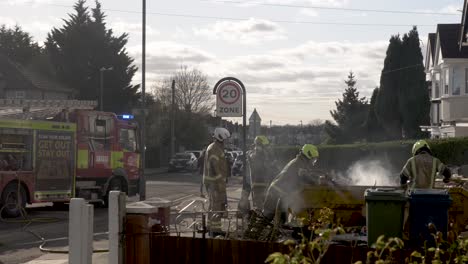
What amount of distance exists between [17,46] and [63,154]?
52149mm

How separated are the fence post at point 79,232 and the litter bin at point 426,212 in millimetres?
3399

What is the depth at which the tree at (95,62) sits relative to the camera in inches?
2306

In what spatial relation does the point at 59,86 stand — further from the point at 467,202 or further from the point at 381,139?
the point at 467,202

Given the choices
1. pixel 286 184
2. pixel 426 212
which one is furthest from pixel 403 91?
pixel 426 212

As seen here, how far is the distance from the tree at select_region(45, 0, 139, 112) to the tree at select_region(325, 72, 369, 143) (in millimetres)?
15747

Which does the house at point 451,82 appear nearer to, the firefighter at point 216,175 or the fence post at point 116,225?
the firefighter at point 216,175

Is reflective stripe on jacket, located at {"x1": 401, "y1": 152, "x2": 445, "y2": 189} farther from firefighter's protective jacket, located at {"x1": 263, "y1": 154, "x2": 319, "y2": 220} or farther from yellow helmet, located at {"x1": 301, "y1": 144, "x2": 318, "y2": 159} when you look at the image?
firefighter's protective jacket, located at {"x1": 263, "y1": 154, "x2": 319, "y2": 220}

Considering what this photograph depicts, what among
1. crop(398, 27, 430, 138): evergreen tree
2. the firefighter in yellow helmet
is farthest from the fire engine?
crop(398, 27, 430, 138): evergreen tree

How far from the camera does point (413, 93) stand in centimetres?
4884

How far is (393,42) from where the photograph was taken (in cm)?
5034

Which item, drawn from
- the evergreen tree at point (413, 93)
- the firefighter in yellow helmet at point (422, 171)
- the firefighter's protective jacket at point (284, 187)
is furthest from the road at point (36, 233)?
the evergreen tree at point (413, 93)

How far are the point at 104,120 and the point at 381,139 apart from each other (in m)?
32.2

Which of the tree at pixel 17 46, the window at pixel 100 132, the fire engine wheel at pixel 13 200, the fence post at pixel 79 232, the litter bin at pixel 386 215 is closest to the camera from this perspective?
the fence post at pixel 79 232

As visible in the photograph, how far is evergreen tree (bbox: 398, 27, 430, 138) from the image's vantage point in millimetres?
48375
